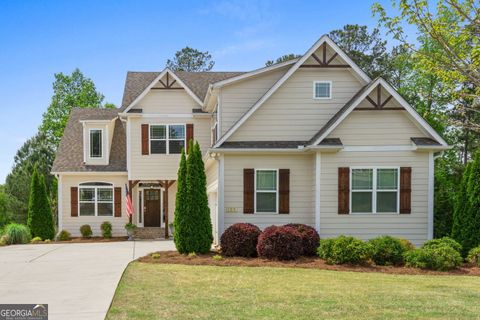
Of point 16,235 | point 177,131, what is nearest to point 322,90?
point 177,131

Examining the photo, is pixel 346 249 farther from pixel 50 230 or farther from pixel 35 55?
pixel 50 230

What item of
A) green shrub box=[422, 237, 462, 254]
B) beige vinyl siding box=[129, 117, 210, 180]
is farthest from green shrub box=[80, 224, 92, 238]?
green shrub box=[422, 237, 462, 254]

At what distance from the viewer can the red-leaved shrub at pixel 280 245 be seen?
14.2 metres

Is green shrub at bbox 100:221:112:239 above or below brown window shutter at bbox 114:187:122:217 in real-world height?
below

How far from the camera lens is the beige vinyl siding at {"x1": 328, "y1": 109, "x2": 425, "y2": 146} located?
1620 cm

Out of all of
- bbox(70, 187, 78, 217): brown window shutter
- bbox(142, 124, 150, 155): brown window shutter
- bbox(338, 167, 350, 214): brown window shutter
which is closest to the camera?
bbox(338, 167, 350, 214): brown window shutter

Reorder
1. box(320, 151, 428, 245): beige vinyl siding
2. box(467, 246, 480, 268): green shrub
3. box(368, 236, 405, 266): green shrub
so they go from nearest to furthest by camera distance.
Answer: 1. box(368, 236, 405, 266): green shrub
2. box(467, 246, 480, 268): green shrub
3. box(320, 151, 428, 245): beige vinyl siding

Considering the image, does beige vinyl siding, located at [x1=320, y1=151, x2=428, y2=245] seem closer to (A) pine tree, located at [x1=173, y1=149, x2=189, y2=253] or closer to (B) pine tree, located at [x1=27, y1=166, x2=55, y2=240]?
(A) pine tree, located at [x1=173, y1=149, x2=189, y2=253]

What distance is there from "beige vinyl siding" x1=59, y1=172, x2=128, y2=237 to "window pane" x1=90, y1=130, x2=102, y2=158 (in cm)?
115

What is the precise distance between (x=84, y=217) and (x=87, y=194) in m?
1.17

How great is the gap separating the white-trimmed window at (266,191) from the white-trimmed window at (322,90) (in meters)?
3.15

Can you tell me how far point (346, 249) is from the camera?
44.2 ft

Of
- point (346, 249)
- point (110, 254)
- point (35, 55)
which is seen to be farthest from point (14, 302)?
point (35, 55)

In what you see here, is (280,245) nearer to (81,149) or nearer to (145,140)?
(145,140)
